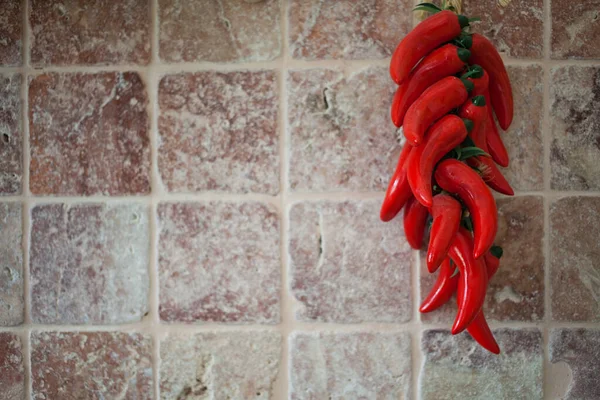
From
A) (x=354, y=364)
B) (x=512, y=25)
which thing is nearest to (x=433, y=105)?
(x=512, y=25)

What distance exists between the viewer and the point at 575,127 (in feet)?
3.40

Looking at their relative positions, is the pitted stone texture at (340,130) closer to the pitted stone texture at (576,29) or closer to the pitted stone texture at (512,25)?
the pitted stone texture at (512,25)

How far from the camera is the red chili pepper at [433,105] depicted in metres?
0.89

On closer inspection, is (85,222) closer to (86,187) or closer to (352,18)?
(86,187)

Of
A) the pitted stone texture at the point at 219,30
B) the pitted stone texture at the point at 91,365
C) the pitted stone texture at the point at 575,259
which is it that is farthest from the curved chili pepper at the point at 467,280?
the pitted stone texture at the point at 91,365

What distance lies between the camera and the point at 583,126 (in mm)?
1036

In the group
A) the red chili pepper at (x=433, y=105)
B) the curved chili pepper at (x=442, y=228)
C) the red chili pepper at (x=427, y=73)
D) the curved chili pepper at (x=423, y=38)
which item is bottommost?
the curved chili pepper at (x=442, y=228)

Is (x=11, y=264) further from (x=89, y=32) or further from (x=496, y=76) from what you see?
(x=496, y=76)

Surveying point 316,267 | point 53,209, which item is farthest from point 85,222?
point 316,267

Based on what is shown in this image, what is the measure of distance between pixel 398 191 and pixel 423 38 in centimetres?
27

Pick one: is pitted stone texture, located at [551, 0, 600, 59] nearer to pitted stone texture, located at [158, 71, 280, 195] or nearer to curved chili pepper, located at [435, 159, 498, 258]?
curved chili pepper, located at [435, 159, 498, 258]

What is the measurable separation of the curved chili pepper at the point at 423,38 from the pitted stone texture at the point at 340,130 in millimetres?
124

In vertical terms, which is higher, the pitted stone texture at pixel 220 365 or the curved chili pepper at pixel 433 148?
the curved chili pepper at pixel 433 148

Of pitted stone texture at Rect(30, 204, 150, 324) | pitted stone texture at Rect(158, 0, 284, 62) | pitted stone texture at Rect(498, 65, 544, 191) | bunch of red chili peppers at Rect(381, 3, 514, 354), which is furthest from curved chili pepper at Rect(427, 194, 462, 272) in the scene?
pitted stone texture at Rect(30, 204, 150, 324)
